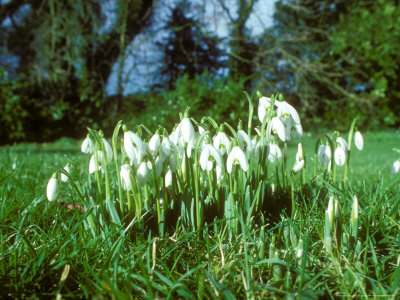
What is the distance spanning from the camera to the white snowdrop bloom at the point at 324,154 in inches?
56.5

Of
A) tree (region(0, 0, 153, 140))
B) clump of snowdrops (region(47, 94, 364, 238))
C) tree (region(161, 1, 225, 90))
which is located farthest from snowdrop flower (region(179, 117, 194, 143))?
tree (region(161, 1, 225, 90))

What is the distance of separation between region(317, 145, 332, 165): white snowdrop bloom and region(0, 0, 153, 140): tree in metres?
7.23

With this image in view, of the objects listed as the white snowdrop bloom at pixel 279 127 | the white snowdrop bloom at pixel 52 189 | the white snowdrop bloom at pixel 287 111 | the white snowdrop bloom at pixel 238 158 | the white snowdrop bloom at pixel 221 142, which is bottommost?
the white snowdrop bloom at pixel 52 189

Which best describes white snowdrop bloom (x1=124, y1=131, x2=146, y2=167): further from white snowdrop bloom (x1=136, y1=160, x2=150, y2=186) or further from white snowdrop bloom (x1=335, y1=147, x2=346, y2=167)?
white snowdrop bloom (x1=335, y1=147, x2=346, y2=167)

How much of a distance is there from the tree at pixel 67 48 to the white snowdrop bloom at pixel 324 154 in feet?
23.7

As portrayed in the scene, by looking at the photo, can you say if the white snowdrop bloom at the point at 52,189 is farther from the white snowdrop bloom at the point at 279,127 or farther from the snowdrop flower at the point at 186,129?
the white snowdrop bloom at the point at 279,127

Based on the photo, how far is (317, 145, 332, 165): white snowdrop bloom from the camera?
1.44 metres

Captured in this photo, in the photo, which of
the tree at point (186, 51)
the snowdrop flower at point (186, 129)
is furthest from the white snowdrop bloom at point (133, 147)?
the tree at point (186, 51)

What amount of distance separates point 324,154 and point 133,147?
2.55ft

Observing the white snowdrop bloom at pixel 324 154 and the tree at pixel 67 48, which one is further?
the tree at pixel 67 48

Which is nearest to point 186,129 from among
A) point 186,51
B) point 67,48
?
point 67,48

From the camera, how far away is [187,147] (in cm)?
125

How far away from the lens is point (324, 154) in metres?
1.46

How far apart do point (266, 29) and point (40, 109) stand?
18.0 ft
